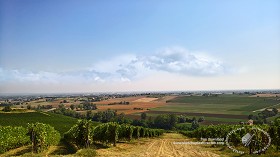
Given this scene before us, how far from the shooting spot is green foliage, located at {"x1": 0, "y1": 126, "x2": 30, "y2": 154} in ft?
156

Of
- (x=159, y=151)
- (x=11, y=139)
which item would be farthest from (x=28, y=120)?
(x=159, y=151)

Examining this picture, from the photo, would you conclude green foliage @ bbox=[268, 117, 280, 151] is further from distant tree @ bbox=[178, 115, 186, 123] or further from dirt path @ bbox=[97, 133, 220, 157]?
distant tree @ bbox=[178, 115, 186, 123]

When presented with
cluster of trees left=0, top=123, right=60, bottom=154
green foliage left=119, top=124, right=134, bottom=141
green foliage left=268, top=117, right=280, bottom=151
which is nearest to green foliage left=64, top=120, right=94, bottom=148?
cluster of trees left=0, top=123, right=60, bottom=154

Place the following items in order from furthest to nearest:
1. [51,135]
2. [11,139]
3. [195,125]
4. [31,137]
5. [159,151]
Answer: [195,125] < [51,135] < [11,139] < [159,151] < [31,137]

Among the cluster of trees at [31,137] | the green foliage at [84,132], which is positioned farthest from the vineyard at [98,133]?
the cluster of trees at [31,137]

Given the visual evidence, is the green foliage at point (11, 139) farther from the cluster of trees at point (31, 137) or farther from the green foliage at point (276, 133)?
the green foliage at point (276, 133)

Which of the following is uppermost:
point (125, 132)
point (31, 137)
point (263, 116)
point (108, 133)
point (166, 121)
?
point (31, 137)

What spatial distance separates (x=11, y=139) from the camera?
4984cm

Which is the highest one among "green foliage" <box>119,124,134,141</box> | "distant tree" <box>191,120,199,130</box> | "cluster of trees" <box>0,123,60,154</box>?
"cluster of trees" <box>0,123,60,154</box>

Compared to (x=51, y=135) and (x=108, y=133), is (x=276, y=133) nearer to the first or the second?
(x=108, y=133)

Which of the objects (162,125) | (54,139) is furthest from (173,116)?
(54,139)

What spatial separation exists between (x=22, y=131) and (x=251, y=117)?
104744 millimetres

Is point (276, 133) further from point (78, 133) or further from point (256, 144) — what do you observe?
point (78, 133)

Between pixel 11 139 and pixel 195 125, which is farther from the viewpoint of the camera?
pixel 195 125
